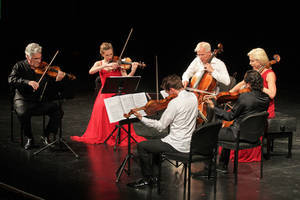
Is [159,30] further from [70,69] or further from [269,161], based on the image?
[269,161]

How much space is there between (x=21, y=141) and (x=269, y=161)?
3.28m

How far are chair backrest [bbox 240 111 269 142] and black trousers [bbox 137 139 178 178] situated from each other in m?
0.84

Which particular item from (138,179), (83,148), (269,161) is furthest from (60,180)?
(269,161)

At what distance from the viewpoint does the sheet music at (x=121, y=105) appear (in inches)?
161

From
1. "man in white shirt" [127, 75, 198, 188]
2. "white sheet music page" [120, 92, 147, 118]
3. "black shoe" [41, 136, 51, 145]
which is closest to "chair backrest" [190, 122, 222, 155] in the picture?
→ "man in white shirt" [127, 75, 198, 188]

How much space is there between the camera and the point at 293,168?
15.8ft

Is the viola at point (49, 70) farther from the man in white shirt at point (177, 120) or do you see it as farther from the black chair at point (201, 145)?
the black chair at point (201, 145)

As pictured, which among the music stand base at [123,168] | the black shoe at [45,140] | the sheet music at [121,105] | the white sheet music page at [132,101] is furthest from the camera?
the black shoe at [45,140]

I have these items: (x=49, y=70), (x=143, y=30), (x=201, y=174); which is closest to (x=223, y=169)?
(x=201, y=174)

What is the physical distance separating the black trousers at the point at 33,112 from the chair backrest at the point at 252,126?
243 cm

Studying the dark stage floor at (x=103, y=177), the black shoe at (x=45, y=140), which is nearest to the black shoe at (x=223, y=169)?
the dark stage floor at (x=103, y=177)

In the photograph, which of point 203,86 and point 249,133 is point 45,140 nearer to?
point 203,86

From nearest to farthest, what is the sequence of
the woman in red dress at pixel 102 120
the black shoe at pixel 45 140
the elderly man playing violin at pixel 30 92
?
the elderly man playing violin at pixel 30 92, the black shoe at pixel 45 140, the woman in red dress at pixel 102 120

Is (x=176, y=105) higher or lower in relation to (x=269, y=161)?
higher
